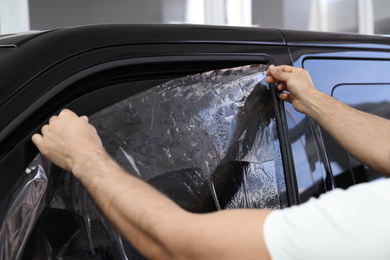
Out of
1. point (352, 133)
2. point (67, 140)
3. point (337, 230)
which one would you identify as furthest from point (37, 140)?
point (352, 133)

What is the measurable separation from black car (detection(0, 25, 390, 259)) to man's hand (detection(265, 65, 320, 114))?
23mm

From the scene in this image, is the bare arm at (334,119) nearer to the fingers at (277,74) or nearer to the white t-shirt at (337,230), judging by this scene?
the fingers at (277,74)

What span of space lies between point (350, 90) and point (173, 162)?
60 centimetres

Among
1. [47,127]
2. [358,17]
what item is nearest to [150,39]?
[47,127]

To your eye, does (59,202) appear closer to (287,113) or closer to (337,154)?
(287,113)

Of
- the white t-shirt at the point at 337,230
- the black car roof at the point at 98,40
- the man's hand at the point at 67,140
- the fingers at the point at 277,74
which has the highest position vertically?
the black car roof at the point at 98,40

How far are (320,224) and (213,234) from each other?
0.18 m

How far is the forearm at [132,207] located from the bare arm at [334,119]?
0.50m

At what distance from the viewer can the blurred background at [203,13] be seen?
4547 mm

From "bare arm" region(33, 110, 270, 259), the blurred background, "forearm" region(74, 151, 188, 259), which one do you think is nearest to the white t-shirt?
"bare arm" region(33, 110, 270, 259)

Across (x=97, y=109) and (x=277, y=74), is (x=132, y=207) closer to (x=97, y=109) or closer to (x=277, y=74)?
(x=97, y=109)

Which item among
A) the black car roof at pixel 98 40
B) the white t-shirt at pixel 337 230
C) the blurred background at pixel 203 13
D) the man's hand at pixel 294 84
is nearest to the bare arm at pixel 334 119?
the man's hand at pixel 294 84

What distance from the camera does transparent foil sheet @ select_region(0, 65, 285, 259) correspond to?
40.5 inches

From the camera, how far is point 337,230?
92 cm
